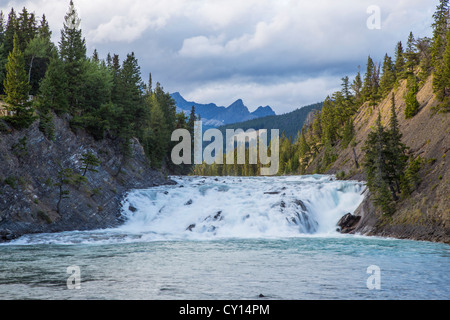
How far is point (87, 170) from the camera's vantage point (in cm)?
4366

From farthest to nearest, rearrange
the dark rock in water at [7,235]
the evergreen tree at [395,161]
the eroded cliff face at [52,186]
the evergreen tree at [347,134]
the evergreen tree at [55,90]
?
the evergreen tree at [347,134] → the evergreen tree at [55,90] → the evergreen tree at [395,161] → the eroded cliff face at [52,186] → the dark rock in water at [7,235]

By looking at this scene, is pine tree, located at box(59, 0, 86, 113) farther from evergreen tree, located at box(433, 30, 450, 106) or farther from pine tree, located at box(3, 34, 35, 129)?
evergreen tree, located at box(433, 30, 450, 106)

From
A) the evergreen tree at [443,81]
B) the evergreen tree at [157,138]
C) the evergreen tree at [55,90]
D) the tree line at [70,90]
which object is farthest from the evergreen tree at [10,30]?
the evergreen tree at [443,81]

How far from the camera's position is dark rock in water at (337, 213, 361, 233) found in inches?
1435

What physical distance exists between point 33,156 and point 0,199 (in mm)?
6546

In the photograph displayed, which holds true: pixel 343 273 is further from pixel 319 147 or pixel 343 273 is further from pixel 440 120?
pixel 319 147

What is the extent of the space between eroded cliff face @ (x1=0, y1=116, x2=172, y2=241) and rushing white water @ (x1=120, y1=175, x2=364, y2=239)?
3.20 meters

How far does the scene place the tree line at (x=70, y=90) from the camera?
38.7 m

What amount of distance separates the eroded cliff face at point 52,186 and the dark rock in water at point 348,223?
23389 mm

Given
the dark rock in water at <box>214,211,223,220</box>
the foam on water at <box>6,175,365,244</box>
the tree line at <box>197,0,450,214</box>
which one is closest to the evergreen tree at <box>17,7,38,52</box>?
the foam on water at <box>6,175,365,244</box>

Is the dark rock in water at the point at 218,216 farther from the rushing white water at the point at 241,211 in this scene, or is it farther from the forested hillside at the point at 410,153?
the forested hillside at the point at 410,153

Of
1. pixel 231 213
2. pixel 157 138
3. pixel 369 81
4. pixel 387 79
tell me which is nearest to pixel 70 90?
pixel 157 138
